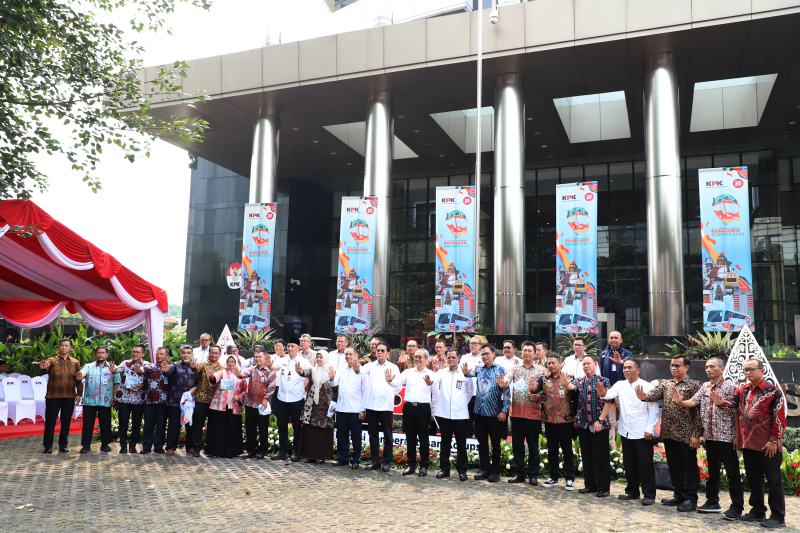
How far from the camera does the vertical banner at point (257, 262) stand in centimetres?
1917

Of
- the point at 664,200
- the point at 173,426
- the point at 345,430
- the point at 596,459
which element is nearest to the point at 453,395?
the point at 345,430

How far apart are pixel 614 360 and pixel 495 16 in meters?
10.9

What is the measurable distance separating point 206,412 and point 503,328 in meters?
9.27

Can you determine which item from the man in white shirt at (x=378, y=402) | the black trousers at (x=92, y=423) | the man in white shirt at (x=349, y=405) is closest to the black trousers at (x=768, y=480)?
the man in white shirt at (x=378, y=402)

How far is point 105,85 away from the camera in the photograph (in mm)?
9867

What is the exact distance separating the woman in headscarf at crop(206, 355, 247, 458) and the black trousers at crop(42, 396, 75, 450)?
7.25ft

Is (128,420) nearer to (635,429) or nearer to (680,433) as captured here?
(635,429)

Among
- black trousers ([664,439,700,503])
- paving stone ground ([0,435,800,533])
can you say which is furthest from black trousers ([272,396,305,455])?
black trousers ([664,439,700,503])

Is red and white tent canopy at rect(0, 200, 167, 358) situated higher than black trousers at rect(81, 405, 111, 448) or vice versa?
red and white tent canopy at rect(0, 200, 167, 358)

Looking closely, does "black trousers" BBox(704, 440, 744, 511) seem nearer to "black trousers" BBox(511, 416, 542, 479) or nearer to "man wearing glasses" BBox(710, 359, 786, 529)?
"man wearing glasses" BBox(710, 359, 786, 529)

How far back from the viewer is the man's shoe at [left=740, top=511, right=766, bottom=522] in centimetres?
657

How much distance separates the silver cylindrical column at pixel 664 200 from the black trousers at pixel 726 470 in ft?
32.2

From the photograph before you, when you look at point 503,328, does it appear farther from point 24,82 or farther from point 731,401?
point 24,82

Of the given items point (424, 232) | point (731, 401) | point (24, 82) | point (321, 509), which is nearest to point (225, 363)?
point (321, 509)
